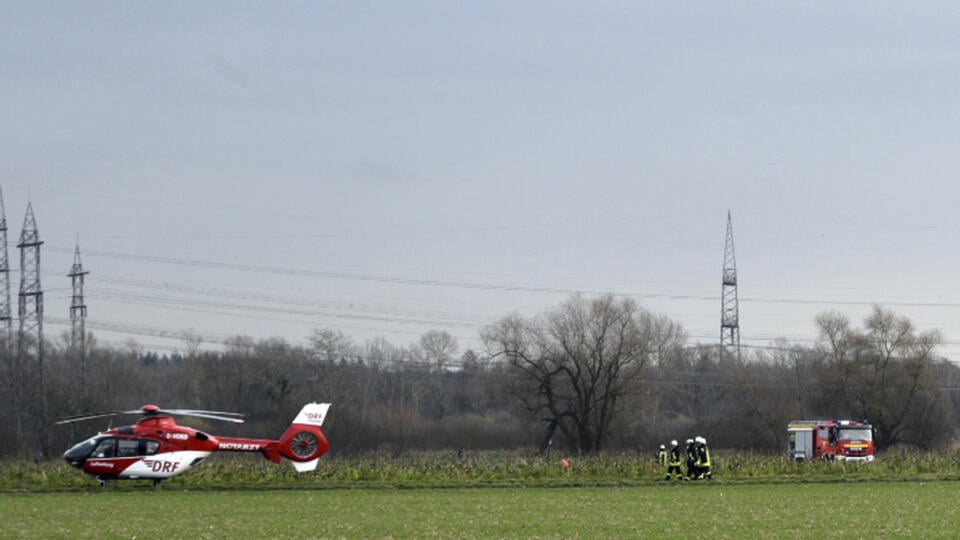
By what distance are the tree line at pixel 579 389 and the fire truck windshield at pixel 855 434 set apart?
1515cm

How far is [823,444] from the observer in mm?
70812

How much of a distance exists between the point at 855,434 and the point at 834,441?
175 cm

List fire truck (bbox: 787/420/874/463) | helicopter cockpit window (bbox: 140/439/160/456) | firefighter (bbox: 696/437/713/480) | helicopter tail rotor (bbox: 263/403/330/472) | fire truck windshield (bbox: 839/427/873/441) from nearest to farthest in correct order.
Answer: helicopter cockpit window (bbox: 140/439/160/456) < firefighter (bbox: 696/437/713/480) < helicopter tail rotor (bbox: 263/403/330/472) < fire truck (bbox: 787/420/874/463) < fire truck windshield (bbox: 839/427/873/441)

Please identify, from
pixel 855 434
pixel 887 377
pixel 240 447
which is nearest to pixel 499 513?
pixel 240 447

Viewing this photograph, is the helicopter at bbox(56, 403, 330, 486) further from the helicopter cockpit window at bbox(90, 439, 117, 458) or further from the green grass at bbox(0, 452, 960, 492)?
the green grass at bbox(0, 452, 960, 492)

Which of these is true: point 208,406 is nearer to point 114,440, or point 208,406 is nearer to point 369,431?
point 369,431

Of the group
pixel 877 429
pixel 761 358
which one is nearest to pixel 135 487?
pixel 877 429

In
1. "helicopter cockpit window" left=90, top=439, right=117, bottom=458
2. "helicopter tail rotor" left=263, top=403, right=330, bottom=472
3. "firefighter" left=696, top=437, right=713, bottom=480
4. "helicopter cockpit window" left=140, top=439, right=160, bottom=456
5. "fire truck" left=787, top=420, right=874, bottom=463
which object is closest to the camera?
"helicopter cockpit window" left=90, top=439, right=117, bottom=458

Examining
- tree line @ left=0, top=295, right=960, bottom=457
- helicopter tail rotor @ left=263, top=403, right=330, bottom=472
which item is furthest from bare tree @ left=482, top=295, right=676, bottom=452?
helicopter tail rotor @ left=263, top=403, right=330, bottom=472

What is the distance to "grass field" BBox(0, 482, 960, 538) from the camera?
24547 mm

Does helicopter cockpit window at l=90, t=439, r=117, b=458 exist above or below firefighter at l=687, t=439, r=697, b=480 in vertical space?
above

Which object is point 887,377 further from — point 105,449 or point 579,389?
point 105,449

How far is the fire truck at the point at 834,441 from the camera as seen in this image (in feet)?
232

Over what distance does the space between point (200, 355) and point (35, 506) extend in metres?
64.0
